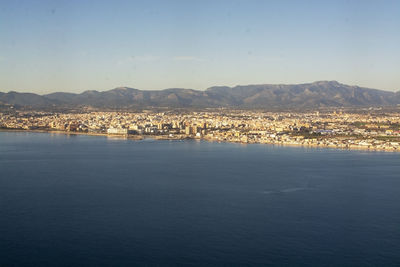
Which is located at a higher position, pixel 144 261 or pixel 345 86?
pixel 345 86

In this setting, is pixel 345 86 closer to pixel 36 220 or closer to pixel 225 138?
pixel 225 138

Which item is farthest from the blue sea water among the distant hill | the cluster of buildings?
the distant hill

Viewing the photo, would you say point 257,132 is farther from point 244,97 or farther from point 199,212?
point 244,97

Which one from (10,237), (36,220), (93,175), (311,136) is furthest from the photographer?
(311,136)

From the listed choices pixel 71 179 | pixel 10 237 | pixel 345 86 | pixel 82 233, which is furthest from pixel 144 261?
pixel 345 86

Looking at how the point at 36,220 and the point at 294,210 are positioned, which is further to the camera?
the point at 294,210

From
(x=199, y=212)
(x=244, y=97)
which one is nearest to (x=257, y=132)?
(x=199, y=212)
